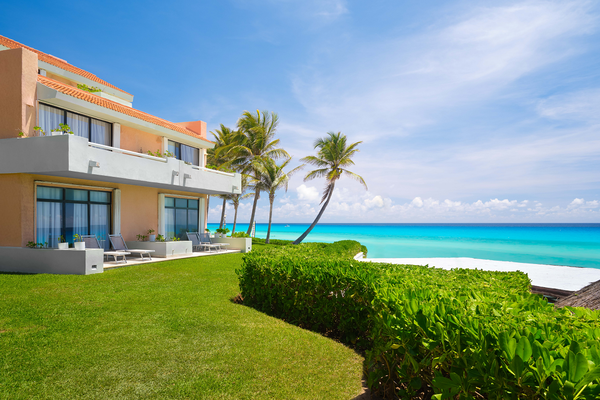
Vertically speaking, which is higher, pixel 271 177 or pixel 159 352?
pixel 271 177

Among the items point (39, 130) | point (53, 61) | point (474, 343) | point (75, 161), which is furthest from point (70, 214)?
point (474, 343)

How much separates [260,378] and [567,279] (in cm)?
1433

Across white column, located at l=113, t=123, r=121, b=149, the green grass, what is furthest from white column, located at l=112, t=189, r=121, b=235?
the green grass

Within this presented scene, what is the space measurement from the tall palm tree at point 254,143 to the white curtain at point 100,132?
45.3 feet

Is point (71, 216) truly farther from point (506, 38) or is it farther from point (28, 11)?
point (506, 38)

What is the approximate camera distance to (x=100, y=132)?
47.8 ft

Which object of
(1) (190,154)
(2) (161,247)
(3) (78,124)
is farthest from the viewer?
(1) (190,154)

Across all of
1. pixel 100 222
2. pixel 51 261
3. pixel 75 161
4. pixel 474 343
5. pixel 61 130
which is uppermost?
pixel 61 130

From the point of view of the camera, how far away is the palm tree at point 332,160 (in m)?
29.1

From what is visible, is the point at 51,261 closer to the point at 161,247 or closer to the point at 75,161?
the point at 75,161

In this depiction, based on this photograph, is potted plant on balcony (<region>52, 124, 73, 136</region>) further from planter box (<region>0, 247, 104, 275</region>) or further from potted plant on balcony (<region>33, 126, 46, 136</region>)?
planter box (<region>0, 247, 104, 275</region>)

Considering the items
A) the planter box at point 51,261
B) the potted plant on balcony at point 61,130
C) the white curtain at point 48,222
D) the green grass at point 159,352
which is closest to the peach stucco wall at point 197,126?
the potted plant on balcony at point 61,130

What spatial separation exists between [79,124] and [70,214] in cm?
372

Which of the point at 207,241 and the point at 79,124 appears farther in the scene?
the point at 207,241
